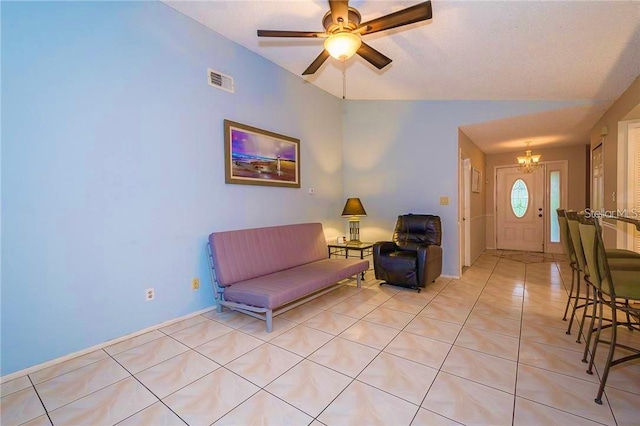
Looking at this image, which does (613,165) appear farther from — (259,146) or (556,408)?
(259,146)

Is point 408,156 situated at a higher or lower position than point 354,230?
higher

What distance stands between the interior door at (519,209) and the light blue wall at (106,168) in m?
6.39

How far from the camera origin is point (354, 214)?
4.59 meters

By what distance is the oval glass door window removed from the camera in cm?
676

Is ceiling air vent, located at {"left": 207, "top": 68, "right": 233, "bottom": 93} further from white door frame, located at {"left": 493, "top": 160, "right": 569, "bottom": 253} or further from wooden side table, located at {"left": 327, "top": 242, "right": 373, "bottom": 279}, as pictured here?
white door frame, located at {"left": 493, "top": 160, "right": 569, "bottom": 253}

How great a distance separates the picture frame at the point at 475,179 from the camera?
5570mm

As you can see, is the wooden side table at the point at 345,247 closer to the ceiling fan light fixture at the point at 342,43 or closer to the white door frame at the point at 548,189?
the ceiling fan light fixture at the point at 342,43

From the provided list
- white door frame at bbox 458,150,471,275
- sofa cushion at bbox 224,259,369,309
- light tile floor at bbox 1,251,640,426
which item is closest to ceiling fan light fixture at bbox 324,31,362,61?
sofa cushion at bbox 224,259,369,309

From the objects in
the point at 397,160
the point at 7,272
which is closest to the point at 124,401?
the point at 7,272

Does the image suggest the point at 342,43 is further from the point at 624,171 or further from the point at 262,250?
the point at 624,171

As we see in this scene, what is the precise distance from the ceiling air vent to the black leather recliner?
2.69 metres

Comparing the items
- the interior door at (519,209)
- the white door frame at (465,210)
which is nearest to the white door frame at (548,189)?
the interior door at (519,209)

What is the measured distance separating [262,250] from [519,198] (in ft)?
21.3

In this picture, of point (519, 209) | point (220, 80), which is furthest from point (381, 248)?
point (519, 209)
